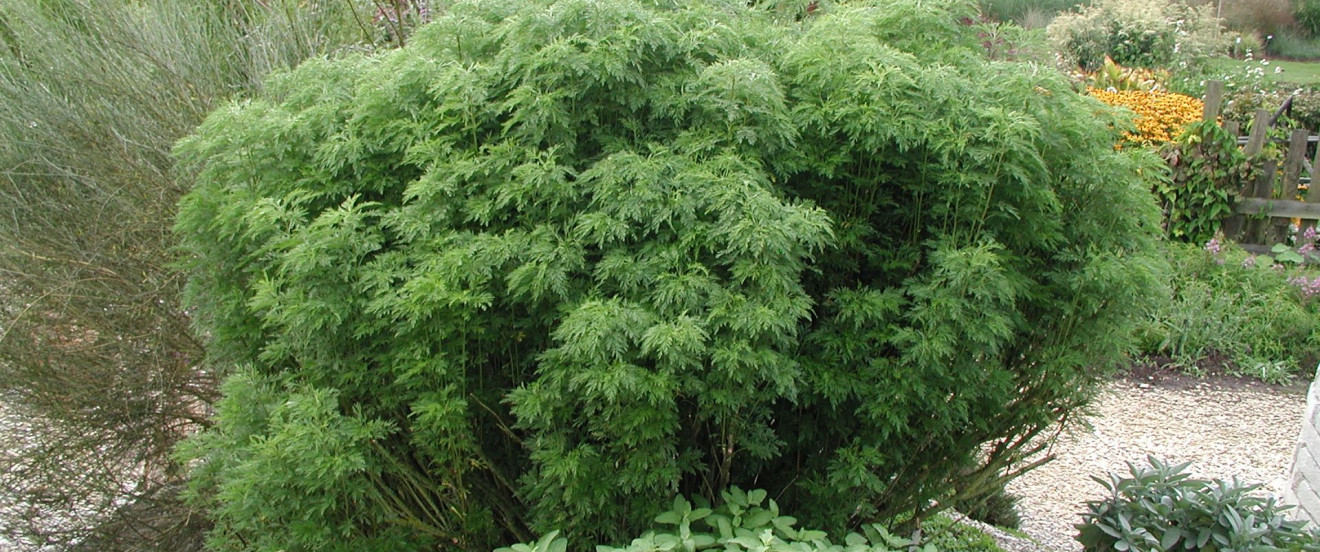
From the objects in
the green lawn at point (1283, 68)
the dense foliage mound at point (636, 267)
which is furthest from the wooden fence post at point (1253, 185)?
the dense foliage mound at point (636, 267)

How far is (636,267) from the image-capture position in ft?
7.95

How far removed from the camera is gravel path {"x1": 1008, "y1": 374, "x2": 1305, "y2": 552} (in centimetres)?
520

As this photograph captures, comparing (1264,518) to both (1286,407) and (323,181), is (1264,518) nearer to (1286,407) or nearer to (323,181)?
(323,181)

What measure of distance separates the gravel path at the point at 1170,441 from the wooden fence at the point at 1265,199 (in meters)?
2.24

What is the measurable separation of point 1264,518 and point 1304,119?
29.1 ft

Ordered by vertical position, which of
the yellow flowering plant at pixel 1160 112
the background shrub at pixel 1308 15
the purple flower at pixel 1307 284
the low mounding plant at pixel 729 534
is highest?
the background shrub at pixel 1308 15

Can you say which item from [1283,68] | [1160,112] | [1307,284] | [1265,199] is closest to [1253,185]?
[1265,199]

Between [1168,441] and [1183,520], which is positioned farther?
[1168,441]

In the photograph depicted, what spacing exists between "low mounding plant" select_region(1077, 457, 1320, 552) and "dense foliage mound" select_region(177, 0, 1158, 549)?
641 millimetres

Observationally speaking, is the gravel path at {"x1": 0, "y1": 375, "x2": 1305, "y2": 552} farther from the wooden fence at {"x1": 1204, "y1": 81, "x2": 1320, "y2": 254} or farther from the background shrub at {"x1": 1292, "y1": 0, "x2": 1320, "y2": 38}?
the background shrub at {"x1": 1292, "y1": 0, "x2": 1320, "y2": 38}

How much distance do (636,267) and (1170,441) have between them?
463 centimetres

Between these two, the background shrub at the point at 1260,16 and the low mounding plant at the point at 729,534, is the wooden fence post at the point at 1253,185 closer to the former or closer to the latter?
the low mounding plant at the point at 729,534

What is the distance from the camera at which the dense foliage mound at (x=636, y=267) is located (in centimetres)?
243

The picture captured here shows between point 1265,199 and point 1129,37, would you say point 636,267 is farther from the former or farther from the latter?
point 1129,37
